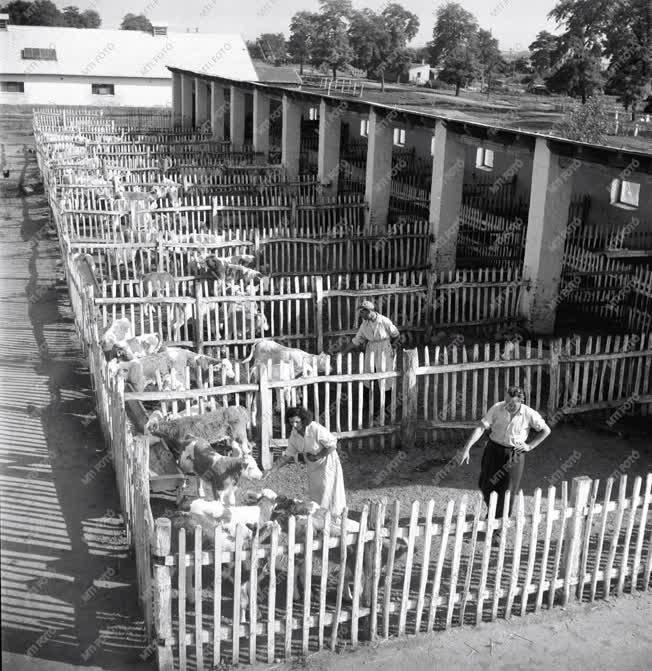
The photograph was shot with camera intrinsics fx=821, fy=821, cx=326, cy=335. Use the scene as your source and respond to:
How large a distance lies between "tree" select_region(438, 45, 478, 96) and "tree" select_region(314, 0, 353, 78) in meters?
16.2

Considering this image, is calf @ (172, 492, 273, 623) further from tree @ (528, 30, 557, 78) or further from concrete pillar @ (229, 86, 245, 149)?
tree @ (528, 30, 557, 78)

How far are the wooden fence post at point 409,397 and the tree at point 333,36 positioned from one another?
77.5 m

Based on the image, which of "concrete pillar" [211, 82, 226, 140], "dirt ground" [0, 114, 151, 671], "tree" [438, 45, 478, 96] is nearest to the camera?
"dirt ground" [0, 114, 151, 671]

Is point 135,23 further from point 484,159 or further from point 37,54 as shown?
point 484,159

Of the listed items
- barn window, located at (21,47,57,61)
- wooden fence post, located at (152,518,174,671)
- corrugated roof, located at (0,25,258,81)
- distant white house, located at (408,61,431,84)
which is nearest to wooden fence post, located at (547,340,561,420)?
wooden fence post, located at (152,518,174,671)

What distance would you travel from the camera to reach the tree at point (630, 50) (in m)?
46.2

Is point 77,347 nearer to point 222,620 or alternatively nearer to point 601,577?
point 222,620

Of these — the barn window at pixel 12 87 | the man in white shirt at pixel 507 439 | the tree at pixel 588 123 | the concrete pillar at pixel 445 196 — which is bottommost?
the man in white shirt at pixel 507 439

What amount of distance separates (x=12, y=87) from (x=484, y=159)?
42.4 m

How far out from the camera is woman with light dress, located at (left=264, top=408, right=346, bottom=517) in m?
7.86

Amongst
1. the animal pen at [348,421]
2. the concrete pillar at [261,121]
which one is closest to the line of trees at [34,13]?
the concrete pillar at [261,121]

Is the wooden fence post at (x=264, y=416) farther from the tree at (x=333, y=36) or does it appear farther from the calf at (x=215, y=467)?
the tree at (x=333, y=36)

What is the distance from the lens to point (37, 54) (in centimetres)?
5825

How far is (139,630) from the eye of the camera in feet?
22.3
